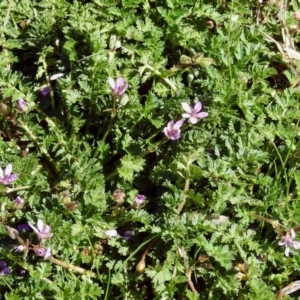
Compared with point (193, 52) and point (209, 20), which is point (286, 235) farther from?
point (209, 20)

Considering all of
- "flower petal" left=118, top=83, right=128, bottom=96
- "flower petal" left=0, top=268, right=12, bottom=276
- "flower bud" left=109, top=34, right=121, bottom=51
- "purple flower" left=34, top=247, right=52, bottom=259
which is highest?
"flower bud" left=109, top=34, right=121, bottom=51

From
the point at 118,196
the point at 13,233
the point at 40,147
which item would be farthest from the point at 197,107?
the point at 13,233

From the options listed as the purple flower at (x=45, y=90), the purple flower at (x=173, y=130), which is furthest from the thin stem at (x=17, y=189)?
the purple flower at (x=173, y=130)

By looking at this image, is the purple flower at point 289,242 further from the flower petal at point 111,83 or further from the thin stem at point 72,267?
the flower petal at point 111,83

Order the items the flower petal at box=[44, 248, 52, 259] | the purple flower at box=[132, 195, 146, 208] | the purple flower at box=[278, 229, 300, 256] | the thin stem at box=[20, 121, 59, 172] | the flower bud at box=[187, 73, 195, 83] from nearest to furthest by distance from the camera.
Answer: the flower petal at box=[44, 248, 52, 259] → the purple flower at box=[278, 229, 300, 256] → the purple flower at box=[132, 195, 146, 208] → the thin stem at box=[20, 121, 59, 172] → the flower bud at box=[187, 73, 195, 83]

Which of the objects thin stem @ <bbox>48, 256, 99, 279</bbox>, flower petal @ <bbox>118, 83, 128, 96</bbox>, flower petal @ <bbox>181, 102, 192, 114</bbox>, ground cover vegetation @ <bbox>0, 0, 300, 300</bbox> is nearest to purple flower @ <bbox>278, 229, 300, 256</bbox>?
ground cover vegetation @ <bbox>0, 0, 300, 300</bbox>

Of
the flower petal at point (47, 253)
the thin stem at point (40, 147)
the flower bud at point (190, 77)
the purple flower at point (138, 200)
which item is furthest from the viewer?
the flower bud at point (190, 77)

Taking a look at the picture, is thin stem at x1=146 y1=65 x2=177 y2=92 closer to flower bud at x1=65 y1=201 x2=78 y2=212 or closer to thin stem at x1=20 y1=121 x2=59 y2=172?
thin stem at x1=20 y1=121 x2=59 y2=172

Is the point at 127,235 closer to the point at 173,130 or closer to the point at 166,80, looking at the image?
the point at 173,130

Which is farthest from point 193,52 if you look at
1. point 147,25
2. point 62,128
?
point 62,128
